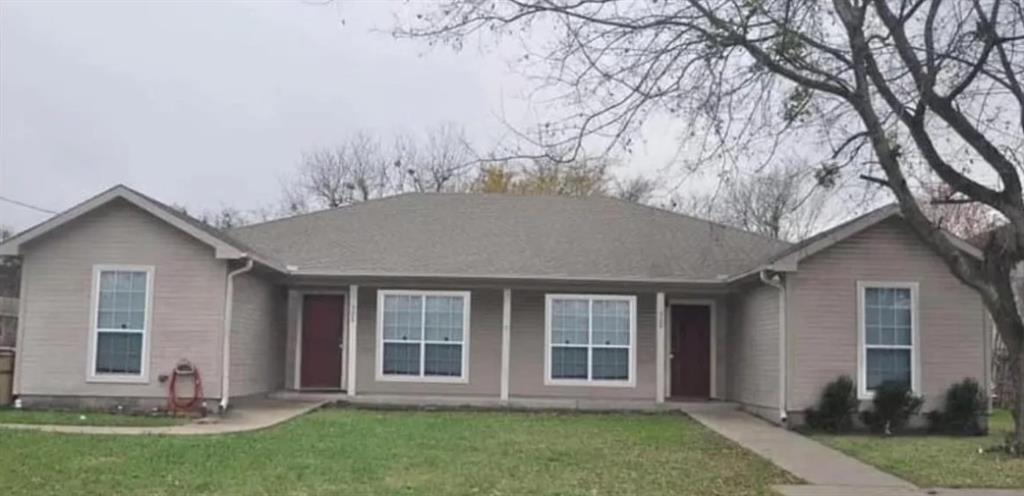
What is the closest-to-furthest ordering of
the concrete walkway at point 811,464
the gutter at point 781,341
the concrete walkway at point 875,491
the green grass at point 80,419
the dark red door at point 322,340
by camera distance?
the concrete walkway at point 875,491 < the concrete walkway at point 811,464 < the green grass at point 80,419 < the gutter at point 781,341 < the dark red door at point 322,340

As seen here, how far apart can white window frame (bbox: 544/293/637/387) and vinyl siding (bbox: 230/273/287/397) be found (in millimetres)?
5235

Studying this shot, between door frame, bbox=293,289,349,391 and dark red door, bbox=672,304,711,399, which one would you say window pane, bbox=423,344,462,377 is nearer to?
door frame, bbox=293,289,349,391

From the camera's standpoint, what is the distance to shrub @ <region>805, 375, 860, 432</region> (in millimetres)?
17234

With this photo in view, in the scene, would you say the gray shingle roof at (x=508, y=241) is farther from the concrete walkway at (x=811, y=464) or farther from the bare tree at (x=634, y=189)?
the bare tree at (x=634, y=189)

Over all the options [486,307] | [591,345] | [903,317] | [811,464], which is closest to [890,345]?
[903,317]

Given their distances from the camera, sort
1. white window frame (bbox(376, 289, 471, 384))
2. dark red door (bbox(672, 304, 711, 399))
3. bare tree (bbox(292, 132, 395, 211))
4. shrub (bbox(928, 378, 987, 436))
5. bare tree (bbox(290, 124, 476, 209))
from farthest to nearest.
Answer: bare tree (bbox(292, 132, 395, 211)) → bare tree (bbox(290, 124, 476, 209)) → dark red door (bbox(672, 304, 711, 399)) → white window frame (bbox(376, 289, 471, 384)) → shrub (bbox(928, 378, 987, 436))

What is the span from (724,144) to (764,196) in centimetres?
2317

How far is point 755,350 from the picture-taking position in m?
19.5

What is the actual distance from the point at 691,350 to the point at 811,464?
29.7 ft

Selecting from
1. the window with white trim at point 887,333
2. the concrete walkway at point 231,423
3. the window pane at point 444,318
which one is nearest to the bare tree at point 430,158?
the window pane at point 444,318

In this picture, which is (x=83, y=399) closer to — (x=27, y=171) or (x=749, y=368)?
(x=749, y=368)

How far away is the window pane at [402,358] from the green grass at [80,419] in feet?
16.7

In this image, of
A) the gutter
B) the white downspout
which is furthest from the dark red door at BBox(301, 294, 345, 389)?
the gutter

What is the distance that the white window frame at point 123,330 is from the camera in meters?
17.5
